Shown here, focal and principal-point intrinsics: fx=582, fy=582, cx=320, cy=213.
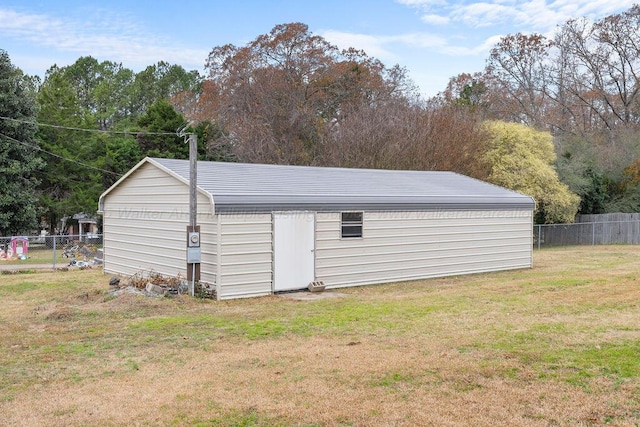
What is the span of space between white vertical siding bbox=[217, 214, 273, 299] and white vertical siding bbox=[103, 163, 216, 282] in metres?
0.31

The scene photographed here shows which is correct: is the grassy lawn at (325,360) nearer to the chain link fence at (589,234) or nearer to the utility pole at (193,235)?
the utility pole at (193,235)

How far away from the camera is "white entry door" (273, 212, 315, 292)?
1243 cm

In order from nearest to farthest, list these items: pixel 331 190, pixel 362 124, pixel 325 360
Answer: pixel 325 360 → pixel 331 190 → pixel 362 124

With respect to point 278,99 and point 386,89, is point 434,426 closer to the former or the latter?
point 278,99

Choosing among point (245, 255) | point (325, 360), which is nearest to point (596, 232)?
point (245, 255)

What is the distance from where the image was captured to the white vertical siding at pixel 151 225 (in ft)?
39.7

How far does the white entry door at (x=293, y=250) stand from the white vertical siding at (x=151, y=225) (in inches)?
56.2

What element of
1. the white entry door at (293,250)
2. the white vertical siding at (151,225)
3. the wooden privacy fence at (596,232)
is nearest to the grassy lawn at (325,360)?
the white entry door at (293,250)

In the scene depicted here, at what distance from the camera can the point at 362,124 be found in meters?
27.8

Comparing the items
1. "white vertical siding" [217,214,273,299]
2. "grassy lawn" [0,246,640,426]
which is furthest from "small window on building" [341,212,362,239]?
"grassy lawn" [0,246,640,426]

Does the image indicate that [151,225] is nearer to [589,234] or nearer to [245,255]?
[245,255]

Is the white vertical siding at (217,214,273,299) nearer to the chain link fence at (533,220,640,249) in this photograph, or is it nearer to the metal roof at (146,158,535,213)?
the metal roof at (146,158,535,213)

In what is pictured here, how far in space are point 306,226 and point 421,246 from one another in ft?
12.2

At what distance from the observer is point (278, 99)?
33.8 m
